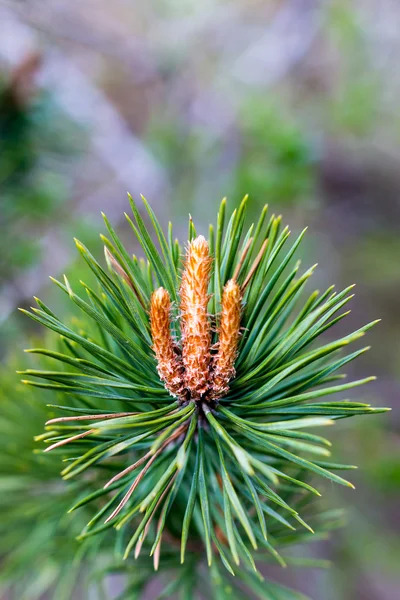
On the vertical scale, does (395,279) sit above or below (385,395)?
above

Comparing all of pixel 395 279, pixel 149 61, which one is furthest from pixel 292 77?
pixel 395 279

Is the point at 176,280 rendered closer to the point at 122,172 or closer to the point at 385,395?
the point at 385,395

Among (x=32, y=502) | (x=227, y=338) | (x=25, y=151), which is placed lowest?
(x=32, y=502)

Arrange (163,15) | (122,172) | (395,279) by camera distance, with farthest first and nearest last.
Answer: (163,15) < (395,279) < (122,172)

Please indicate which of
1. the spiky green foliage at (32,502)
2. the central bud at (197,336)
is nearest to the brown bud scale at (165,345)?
the central bud at (197,336)

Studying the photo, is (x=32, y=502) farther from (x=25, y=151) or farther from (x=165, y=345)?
(x=25, y=151)

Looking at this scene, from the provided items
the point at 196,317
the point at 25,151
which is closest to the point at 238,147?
the point at 25,151

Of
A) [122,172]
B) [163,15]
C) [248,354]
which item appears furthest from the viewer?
[163,15]
